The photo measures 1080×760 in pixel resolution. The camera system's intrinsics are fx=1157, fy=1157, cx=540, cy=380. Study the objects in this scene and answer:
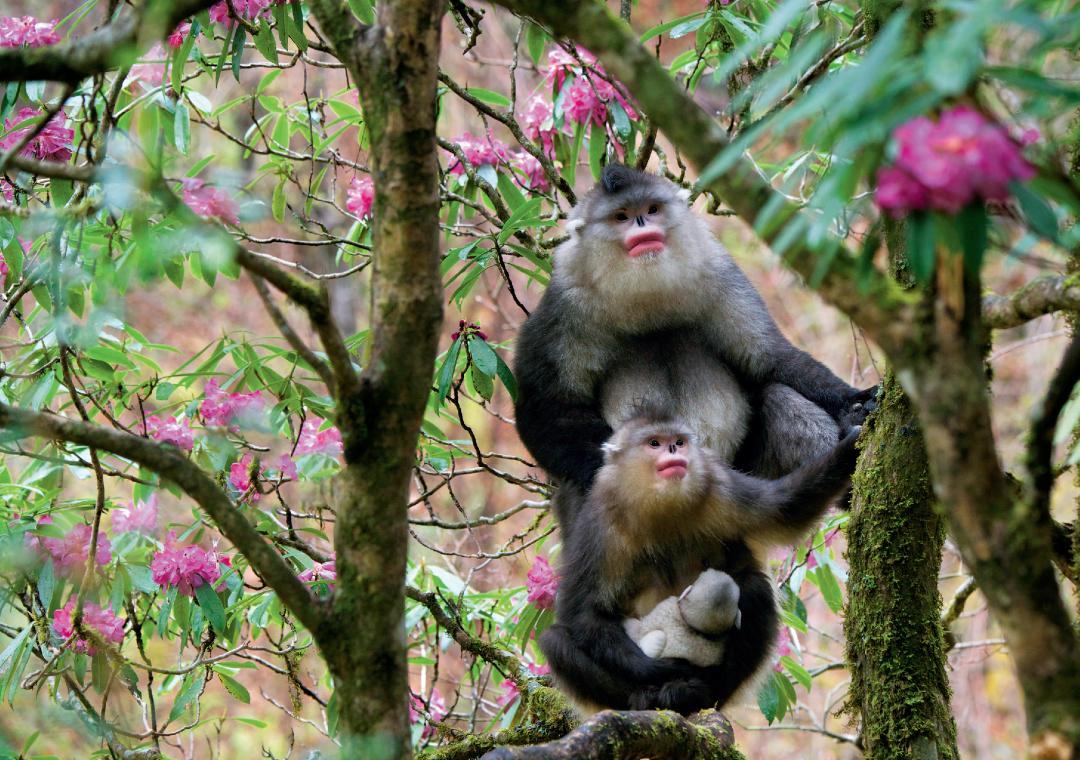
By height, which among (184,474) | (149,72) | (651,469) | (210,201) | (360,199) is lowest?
(184,474)

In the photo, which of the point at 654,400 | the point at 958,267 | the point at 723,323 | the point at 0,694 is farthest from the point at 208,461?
the point at 958,267

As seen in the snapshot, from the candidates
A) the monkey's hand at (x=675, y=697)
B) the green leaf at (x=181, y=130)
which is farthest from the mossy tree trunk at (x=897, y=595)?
the green leaf at (x=181, y=130)

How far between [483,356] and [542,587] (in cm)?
94

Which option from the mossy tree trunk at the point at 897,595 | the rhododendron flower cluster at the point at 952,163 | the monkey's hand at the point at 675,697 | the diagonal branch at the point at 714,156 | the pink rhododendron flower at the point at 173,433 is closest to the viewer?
the rhododendron flower cluster at the point at 952,163

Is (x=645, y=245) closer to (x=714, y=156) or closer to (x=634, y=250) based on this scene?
(x=634, y=250)

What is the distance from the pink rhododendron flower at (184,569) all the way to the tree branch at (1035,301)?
2526 millimetres

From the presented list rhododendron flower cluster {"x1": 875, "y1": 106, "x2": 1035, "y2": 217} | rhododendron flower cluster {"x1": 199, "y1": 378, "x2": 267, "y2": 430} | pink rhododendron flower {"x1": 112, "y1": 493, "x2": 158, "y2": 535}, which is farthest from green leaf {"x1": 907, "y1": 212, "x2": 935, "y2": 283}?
pink rhododendron flower {"x1": 112, "y1": 493, "x2": 158, "y2": 535}

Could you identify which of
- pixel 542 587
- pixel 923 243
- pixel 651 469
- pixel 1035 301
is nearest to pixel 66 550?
pixel 542 587

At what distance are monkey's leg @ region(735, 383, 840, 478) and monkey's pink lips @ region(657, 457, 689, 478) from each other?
1.93 feet

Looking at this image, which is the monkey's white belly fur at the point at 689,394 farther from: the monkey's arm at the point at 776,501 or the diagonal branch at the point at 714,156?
the diagonal branch at the point at 714,156

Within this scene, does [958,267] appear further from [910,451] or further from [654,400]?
[654,400]

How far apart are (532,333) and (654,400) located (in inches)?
21.2

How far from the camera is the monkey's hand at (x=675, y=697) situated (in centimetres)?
354

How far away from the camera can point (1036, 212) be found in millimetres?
1382
